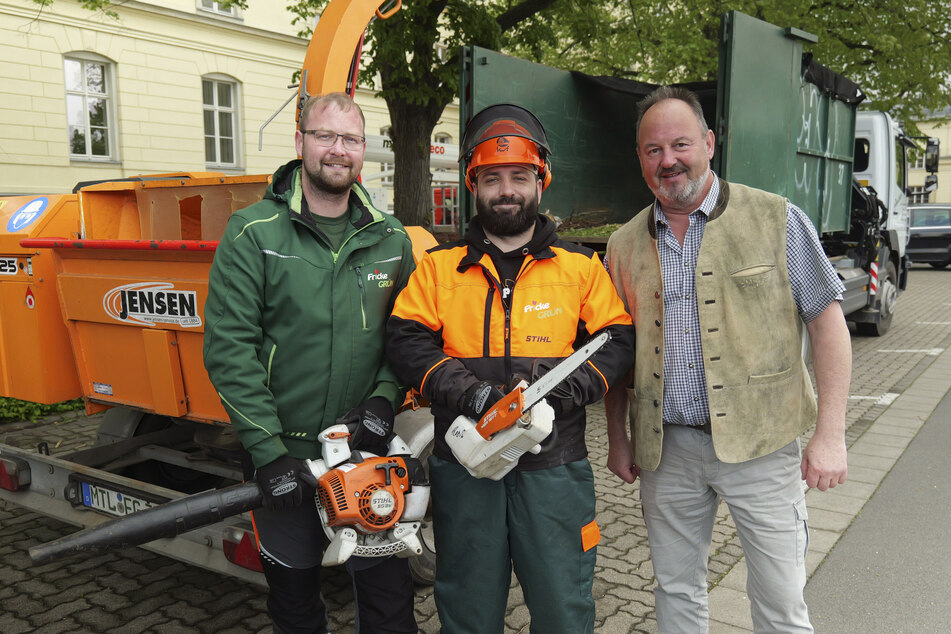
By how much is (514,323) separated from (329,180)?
742 mm

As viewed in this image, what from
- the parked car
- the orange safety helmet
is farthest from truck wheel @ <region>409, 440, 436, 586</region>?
the parked car

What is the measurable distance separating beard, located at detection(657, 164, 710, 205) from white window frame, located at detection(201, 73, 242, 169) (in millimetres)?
16967

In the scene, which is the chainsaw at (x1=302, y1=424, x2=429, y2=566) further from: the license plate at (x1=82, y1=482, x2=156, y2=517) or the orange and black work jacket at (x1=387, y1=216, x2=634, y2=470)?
the license plate at (x1=82, y1=482, x2=156, y2=517)

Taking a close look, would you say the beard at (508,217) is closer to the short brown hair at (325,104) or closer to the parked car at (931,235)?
the short brown hair at (325,104)

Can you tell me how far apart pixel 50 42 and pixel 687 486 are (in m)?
15.9

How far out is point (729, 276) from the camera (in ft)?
7.82

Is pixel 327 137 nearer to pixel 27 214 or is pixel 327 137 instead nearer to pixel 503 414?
pixel 503 414

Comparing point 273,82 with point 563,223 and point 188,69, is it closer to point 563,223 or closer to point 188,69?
point 188,69

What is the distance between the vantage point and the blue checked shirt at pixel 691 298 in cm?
238

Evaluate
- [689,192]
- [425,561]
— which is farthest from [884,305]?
[689,192]

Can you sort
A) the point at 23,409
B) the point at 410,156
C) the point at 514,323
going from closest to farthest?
the point at 514,323, the point at 23,409, the point at 410,156

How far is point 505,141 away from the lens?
93.6 inches

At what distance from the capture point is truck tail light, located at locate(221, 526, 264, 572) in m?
2.84

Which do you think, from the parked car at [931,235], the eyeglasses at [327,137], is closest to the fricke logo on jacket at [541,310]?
the eyeglasses at [327,137]
